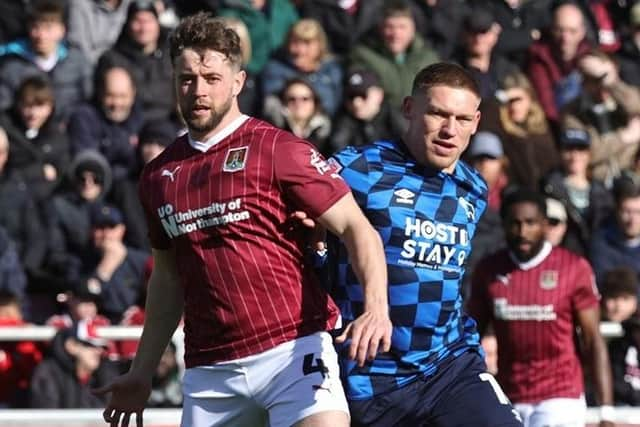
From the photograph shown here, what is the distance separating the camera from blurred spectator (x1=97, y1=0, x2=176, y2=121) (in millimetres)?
13023

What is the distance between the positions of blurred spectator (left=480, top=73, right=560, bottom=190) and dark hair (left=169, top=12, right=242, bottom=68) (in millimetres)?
6514

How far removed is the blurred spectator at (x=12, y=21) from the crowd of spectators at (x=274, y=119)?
16mm

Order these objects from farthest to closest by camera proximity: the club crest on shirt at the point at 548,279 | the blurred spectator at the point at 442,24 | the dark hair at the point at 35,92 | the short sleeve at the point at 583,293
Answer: the blurred spectator at the point at 442,24 < the dark hair at the point at 35,92 < the club crest on shirt at the point at 548,279 < the short sleeve at the point at 583,293

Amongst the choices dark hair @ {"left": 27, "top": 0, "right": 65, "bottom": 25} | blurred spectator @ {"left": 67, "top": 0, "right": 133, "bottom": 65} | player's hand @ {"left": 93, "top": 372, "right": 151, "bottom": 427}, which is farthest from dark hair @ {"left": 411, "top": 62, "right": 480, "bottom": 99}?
blurred spectator @ {"left": 67, "top": 0, "right": 133, "bottom": 65}

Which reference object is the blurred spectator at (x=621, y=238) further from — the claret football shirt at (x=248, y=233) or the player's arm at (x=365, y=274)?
the player's arm at (x=365, y=274)

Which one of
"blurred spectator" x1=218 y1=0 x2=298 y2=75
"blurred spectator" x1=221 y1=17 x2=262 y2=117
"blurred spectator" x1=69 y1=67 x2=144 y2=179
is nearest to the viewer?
"blurred spectator" x1=69 y1=67 x2=144 y2=179

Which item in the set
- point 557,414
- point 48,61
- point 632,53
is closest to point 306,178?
point 557,414

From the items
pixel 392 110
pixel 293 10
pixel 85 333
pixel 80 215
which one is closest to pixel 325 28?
pixel 293 10

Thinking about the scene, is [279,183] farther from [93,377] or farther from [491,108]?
[491,108]

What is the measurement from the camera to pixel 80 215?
39.2 feet

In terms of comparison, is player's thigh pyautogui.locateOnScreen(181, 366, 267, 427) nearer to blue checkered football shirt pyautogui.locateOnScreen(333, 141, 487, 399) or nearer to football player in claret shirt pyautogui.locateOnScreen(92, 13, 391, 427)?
football player in claret shirt pyautogui.locateOnScreen(92, 13, 391, 427)

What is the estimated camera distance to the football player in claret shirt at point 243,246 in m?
6.38

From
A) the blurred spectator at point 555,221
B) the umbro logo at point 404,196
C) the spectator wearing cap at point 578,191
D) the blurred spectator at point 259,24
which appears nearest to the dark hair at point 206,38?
the umbro logo at point 404,196

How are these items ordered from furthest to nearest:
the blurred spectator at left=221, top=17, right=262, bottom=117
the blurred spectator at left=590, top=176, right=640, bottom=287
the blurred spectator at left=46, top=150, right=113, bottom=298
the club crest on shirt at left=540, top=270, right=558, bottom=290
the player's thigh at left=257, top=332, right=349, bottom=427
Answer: the blurred spectator at left=221, top=17, right=262, bottom=117
the blurred spectator at left=590, top=176, right=640, bottom=287
the blurred spectator at left=46, top=150, right=113, bottom=298
the club crest on shirt at left=540, top=270, right=558, bottom=290
the player's thigh at left=257, top=332, right=349, bottom=427
